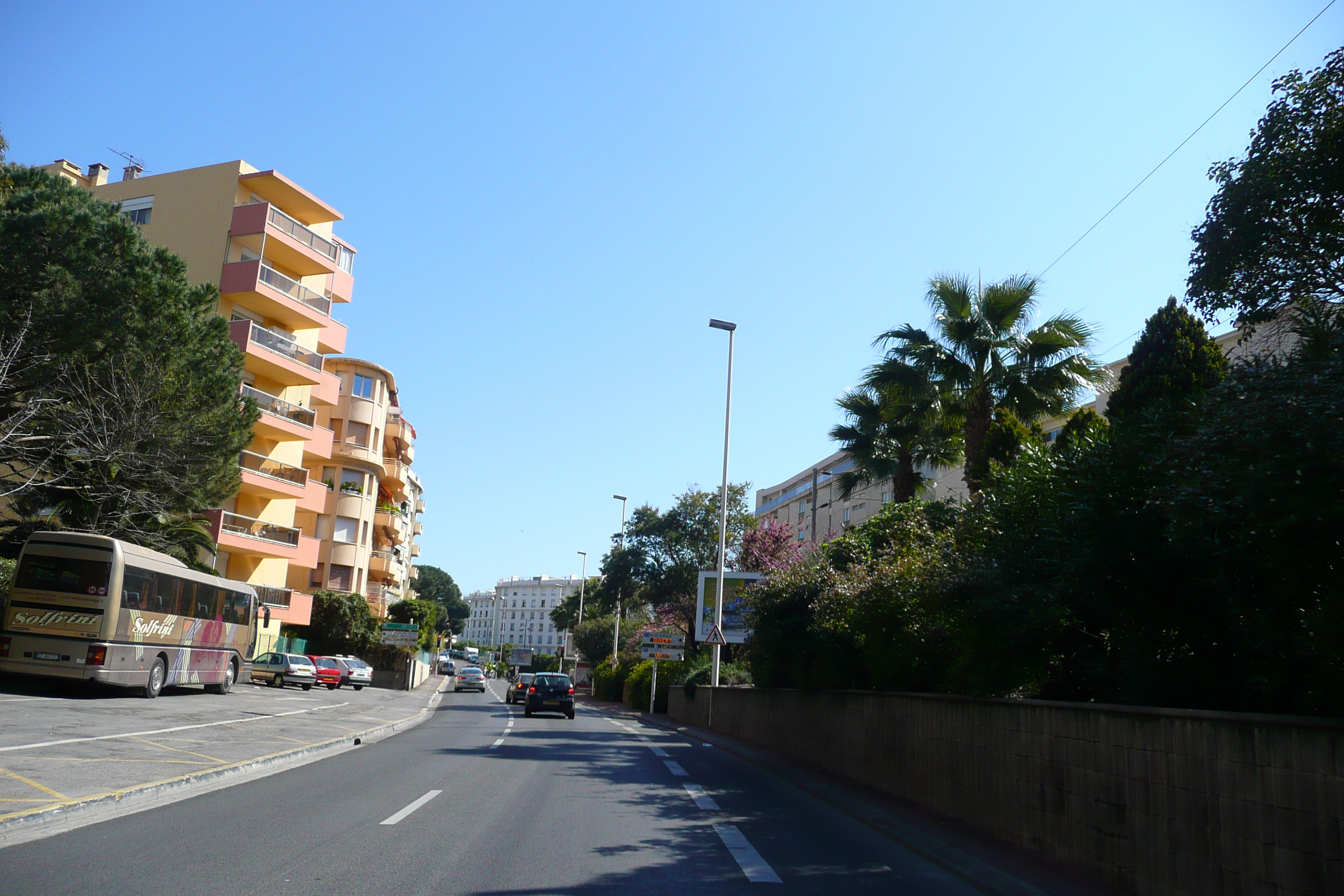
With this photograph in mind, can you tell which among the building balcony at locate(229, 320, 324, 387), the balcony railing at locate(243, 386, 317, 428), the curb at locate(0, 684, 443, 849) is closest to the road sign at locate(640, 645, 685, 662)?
the balcony railing at locate(243, 386, 317, 428)

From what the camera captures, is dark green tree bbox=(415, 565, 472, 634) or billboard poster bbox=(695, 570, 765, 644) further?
dark green tree bbox=(415, 565, 472, 634)

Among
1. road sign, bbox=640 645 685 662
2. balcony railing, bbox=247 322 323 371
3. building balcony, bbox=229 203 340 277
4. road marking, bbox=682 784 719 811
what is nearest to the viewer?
road marking, bbox=682 784 719 811

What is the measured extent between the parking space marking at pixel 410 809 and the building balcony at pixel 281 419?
3112 cm

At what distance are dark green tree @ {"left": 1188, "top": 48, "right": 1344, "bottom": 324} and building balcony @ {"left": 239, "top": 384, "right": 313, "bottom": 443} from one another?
3684cm

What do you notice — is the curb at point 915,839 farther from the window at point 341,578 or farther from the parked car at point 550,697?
the window at point 341,578

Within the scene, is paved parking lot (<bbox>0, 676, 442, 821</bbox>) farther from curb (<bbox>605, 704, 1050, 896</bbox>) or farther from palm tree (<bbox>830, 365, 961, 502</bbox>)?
palm tree (<bbox>830, 365, 961, 502</bbox>)

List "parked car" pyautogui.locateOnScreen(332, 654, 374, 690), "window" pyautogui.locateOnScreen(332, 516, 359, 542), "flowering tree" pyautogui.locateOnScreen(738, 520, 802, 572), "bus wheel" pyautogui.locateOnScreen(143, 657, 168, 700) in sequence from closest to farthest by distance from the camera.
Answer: "bus wheel" pyautogui.locateOnScreen(143, 657, 168, 700) < "flowering tree" pyautogui.locateOnScreen(738, 520, 802, 572) < "parked car" pyautogui.locateOnScreen(332, 654, 374, 690) < "window" pyautogui.locateOnScreen(332, 516, 359, 542)

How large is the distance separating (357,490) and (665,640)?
88.5 feet

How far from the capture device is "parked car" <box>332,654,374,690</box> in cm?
4769

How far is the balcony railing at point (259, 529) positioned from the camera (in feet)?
127

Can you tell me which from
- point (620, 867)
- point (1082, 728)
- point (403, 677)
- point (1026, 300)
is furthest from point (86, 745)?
point (403, 677)

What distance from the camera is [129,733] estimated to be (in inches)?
578

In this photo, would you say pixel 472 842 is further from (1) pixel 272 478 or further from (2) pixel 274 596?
(2) pixel 274 596

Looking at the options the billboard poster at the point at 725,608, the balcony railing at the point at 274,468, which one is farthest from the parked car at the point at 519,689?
the balcony railing at the point at 274,468
